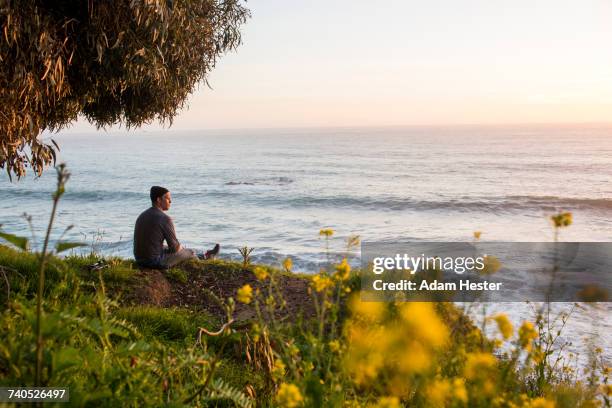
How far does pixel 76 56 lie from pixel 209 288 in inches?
170

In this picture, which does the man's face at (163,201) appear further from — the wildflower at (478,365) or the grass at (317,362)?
the wildflower at (478,365)

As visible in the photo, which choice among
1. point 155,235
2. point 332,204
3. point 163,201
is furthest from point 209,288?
point 332,204

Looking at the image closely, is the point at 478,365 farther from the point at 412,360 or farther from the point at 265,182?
the point at 265,182

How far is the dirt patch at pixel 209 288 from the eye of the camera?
8.41m

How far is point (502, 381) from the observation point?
85.5 inches

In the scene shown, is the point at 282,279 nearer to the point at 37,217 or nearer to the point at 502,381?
the point at 502,381

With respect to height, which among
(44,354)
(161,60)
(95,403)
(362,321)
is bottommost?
(95,403)

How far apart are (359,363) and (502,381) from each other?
602 mm

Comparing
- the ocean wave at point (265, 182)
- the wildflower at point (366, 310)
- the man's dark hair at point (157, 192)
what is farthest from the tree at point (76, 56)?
the ocean wave at point (265, 182)

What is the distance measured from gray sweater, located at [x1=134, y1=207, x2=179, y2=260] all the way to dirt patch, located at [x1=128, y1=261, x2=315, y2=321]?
337 millimetres

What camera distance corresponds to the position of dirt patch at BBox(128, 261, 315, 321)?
841 cm

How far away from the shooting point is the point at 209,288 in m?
9.45

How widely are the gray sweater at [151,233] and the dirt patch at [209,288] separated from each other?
1.10 feet

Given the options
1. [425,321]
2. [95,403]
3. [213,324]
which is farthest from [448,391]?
[213,324]
